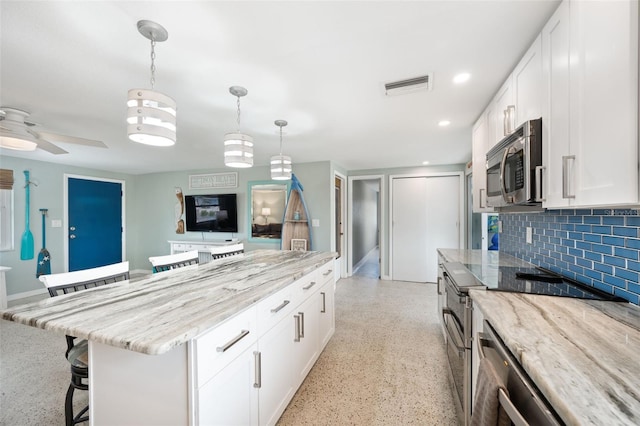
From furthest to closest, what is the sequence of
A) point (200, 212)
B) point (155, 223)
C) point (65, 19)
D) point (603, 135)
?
point (155, 223)
point (200, 212)
point (65, 19)
point (603, 135)

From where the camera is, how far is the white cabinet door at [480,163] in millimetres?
2229

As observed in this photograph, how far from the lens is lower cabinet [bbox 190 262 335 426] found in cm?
96

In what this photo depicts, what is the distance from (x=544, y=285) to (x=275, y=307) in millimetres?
1506

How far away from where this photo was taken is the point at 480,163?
2354mm

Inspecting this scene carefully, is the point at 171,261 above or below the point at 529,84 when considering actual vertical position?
below

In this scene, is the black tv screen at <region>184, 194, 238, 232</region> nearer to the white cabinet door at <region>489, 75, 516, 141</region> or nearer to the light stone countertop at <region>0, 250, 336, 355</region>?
the light stone countertop at <region>0, 250, 336, 355</region>

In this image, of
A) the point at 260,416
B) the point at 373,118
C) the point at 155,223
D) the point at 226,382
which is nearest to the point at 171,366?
the point at 226,382

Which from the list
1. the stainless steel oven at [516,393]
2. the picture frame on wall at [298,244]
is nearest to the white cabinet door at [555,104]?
the stainless steel oven at [516,393]

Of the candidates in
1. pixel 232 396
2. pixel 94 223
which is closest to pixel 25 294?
pixel 94 223

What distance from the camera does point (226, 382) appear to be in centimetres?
106

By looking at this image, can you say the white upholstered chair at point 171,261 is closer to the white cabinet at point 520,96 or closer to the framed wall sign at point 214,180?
the white cabinet at point 520,96

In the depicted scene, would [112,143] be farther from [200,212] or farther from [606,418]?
[606,418]

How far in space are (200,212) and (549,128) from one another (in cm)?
531

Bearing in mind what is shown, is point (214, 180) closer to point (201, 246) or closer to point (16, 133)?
point (201, 246)
